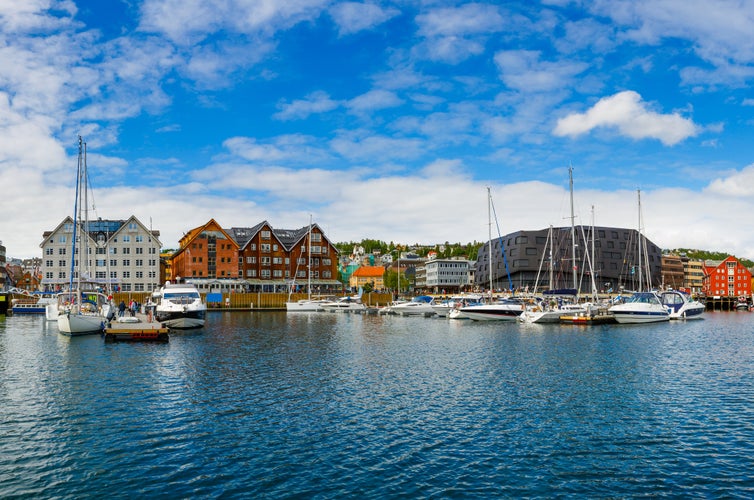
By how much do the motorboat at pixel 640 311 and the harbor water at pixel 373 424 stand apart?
123 ft

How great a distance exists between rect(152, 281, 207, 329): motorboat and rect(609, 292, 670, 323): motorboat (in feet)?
194

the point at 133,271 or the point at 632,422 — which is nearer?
the point at 632,422

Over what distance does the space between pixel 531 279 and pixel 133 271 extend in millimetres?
123228

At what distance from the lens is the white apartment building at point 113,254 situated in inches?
5172

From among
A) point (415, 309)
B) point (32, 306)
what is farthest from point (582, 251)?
point (32, 306)

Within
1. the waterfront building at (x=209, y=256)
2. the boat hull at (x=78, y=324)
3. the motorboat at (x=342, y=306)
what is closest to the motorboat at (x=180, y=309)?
the boat hull at (x=78, y=324)

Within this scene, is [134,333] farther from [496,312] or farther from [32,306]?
[32,306]

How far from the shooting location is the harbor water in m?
17.9

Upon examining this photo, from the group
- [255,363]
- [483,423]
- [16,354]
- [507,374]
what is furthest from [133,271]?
[483,423]

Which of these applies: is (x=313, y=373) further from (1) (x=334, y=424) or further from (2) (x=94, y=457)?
(2) (x=94, y=457)

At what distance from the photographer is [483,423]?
81.1 ft

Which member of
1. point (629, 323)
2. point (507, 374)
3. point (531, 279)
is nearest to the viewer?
point (507, 374)

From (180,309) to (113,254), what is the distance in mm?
75100

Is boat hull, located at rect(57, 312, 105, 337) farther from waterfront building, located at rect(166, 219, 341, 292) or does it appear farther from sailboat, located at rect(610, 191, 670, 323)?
waterfront building, located at rect(166, 219, 341, 292)
